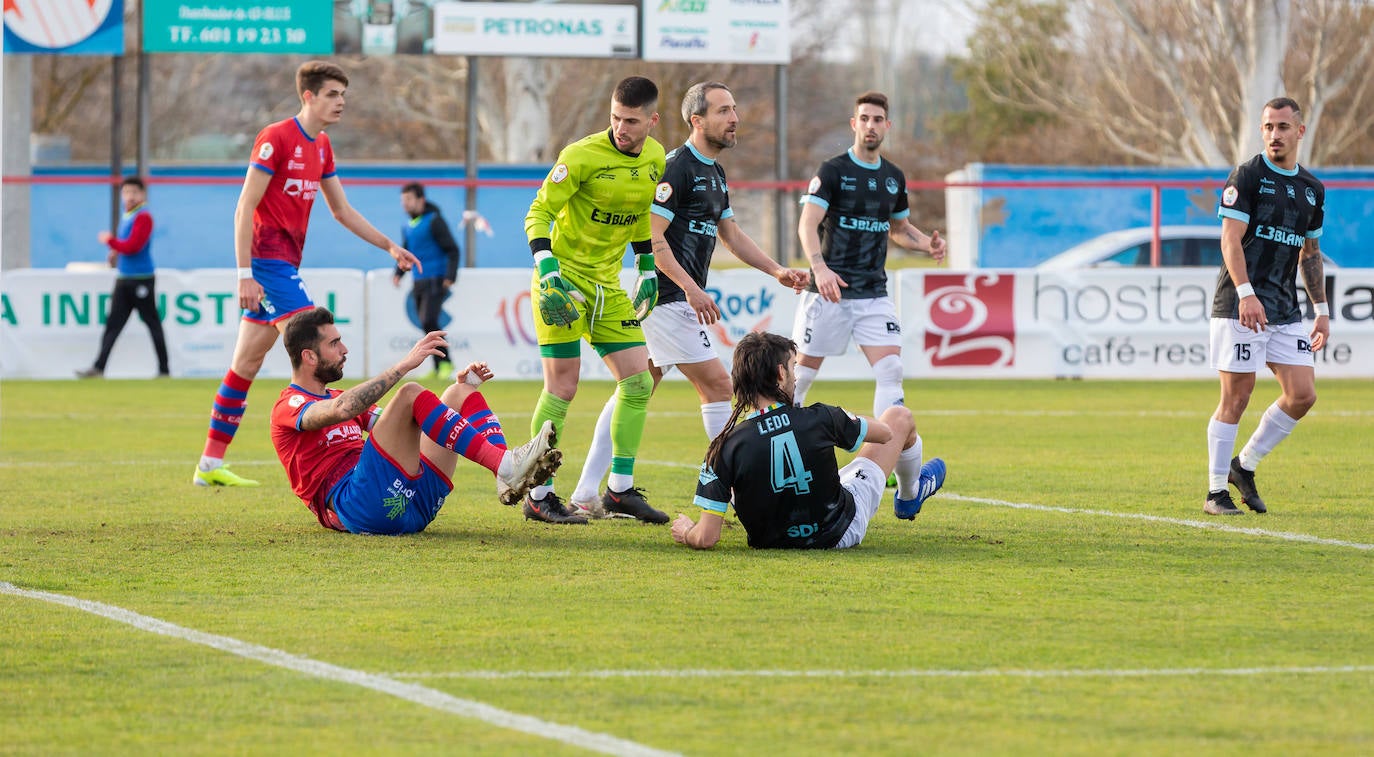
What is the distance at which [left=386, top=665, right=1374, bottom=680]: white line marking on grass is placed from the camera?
16.7 feet

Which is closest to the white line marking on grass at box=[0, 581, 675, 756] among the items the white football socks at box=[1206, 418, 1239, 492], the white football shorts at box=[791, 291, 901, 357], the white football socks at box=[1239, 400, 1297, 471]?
the white football shorts at box=[791, 291, 901, 357]

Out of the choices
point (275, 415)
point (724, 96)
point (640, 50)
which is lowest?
point (275, 415)

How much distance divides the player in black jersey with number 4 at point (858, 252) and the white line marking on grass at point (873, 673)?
5.11m

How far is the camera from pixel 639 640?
18.4ft

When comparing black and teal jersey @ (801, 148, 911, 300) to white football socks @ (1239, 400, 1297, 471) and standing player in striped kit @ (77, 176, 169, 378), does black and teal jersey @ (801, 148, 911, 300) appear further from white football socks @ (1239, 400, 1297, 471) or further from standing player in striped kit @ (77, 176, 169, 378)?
standing player in striped kit @ (77, 176, 169, 378)

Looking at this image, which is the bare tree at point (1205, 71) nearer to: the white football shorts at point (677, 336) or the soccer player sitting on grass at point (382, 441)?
the white football shorts at point (677, 336)

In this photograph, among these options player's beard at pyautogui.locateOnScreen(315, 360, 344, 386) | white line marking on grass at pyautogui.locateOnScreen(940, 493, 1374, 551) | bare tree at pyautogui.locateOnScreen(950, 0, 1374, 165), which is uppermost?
bare tree at pyautogui.locateOnScreen(950, 0, 1374, 165)

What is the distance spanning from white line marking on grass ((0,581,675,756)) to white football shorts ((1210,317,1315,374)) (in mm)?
5394

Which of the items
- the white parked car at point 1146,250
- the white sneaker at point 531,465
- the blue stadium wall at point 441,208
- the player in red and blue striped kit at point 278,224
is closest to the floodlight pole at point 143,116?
Result: the blue stadium wall at point 441,208

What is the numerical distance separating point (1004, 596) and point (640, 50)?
63.4 feet

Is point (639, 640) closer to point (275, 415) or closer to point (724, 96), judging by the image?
point (275, 415)

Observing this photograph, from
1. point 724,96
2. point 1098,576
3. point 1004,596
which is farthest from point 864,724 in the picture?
point 724,96

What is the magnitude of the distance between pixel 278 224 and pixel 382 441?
2.76m

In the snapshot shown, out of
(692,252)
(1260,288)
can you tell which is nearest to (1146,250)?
(1260,288)
